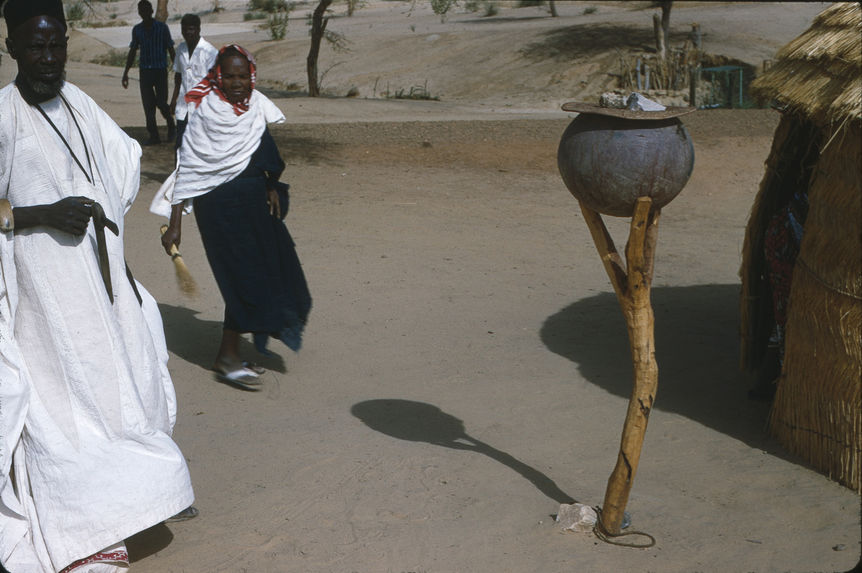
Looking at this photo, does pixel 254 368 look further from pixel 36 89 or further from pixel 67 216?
pixel 36 89

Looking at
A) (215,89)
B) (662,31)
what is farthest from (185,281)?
(662,31)

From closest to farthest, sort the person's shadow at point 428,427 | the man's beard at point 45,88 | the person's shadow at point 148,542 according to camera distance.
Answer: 1. the man's beard at point 45,88
2. the person's shadow at point 148,542
3. the person's shadow at point 428,427

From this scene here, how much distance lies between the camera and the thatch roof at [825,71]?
13.1 feet

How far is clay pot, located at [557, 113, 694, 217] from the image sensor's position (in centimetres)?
313

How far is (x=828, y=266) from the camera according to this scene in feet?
13.8

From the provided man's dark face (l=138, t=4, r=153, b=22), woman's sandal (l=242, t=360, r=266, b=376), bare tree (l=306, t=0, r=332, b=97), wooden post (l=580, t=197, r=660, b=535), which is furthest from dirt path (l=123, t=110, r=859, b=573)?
bare tree (l=306, t=0, r=332, b=97)

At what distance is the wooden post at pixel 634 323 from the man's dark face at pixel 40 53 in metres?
1.98

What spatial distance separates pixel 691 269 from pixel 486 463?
4.35 metres

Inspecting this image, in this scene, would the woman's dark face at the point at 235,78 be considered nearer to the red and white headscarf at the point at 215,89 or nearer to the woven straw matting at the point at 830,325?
the red and white headscarf at the point at 215,89

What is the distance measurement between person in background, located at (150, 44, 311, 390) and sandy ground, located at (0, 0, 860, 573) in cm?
45

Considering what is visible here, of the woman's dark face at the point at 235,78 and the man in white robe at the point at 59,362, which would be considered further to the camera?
the woman's dark face at the point at 235,78

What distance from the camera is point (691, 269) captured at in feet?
26.6

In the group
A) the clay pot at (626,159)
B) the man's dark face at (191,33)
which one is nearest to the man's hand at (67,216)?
the clay pot at (626,159)

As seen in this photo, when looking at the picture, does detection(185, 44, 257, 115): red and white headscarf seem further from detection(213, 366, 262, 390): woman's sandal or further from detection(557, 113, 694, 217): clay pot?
detection(557, 113, 694, 217): clay pot
